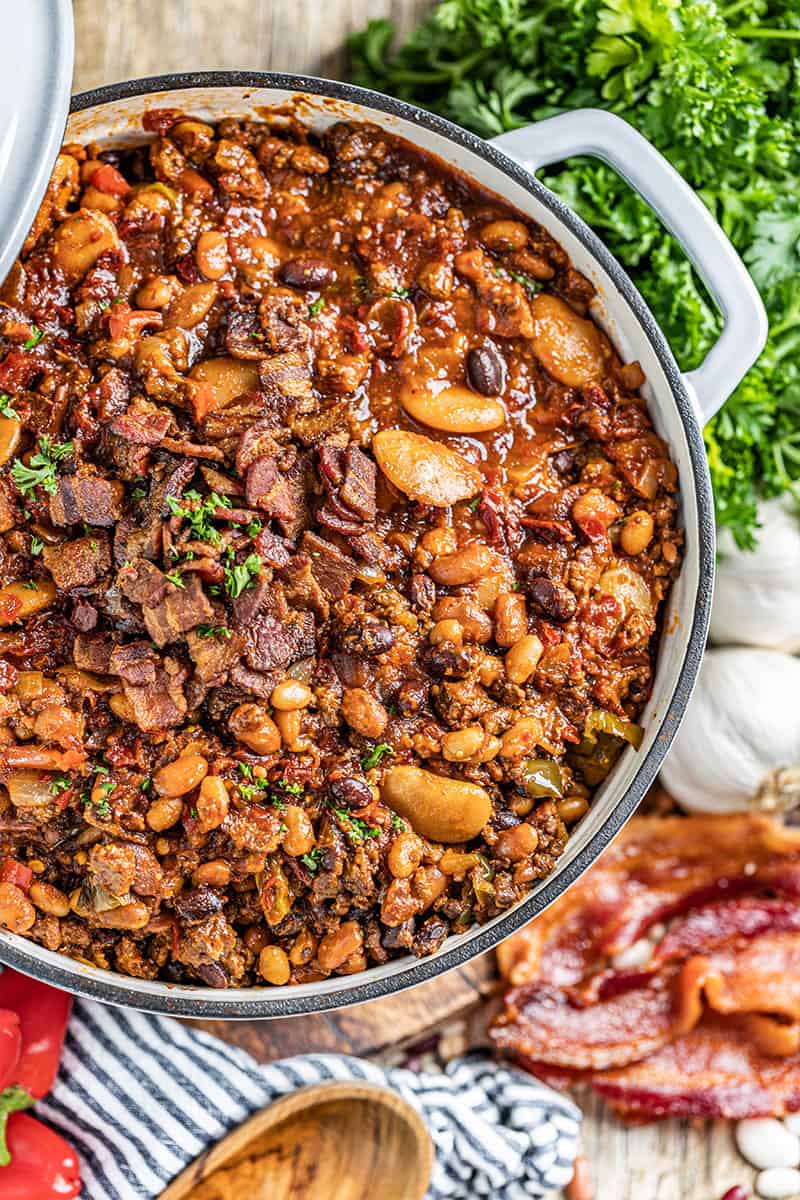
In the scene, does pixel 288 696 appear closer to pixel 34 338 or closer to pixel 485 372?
pixel 485 372

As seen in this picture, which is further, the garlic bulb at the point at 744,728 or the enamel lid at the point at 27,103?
the garlic bulb at the point at 744,728

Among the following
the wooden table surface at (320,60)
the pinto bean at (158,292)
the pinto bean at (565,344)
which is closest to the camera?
the pinto bean at (158,292)

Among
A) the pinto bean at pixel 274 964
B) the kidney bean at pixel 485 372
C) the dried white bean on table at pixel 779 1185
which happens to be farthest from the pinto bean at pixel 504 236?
the dried white bean on table at pixel 779 1185

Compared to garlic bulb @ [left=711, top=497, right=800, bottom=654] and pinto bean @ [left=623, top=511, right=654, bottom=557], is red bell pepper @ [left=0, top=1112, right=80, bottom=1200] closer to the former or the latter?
pinto bean @ [left=623, top=511, right=654, bottom=557]

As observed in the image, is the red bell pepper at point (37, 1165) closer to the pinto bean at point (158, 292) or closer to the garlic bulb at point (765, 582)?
the pinto bean at point (158, 292)

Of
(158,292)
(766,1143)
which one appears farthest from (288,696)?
(766,1143)

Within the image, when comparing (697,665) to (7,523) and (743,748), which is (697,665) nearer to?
(743,748)

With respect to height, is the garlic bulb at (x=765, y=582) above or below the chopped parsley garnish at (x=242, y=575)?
below
